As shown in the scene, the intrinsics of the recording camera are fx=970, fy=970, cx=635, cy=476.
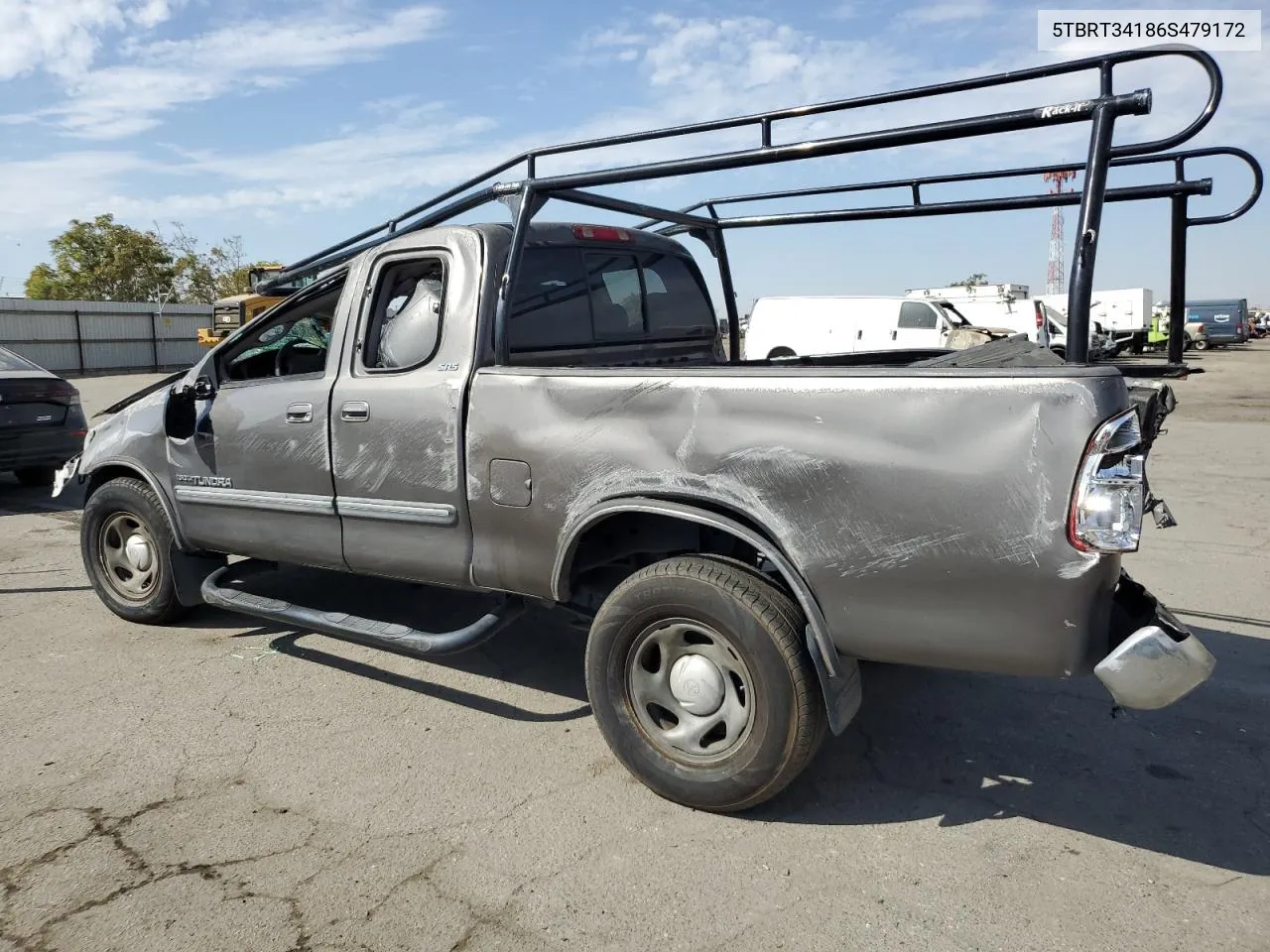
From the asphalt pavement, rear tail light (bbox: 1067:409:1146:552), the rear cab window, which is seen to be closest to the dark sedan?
the asphalt pavement

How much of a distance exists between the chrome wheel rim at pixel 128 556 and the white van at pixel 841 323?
645 inches

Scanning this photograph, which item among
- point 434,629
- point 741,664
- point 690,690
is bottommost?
point 434,629

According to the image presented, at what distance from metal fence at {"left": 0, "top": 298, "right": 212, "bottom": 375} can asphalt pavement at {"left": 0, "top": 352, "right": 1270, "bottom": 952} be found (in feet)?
109

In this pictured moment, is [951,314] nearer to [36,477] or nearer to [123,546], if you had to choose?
[36,477]

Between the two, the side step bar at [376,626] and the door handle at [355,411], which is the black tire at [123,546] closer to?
the side step bar at [376,626]

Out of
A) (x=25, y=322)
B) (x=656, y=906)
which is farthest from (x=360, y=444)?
(x=25, y=322)

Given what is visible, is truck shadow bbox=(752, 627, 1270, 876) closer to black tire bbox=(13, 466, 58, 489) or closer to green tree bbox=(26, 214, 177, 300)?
black tire bbox=(13, 466, 58, 489)

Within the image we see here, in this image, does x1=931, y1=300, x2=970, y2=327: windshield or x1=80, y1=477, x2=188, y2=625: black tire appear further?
x1=931, y1=300, x2=970, y2=327: windshield

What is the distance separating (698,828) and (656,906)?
1.47ft

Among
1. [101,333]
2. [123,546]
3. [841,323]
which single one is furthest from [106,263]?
[123,546]

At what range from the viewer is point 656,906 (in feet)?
9.12

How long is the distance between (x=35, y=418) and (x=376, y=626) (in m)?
6.57

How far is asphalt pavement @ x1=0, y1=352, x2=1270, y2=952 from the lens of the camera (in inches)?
106

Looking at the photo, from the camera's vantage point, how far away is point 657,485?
10.7ft
